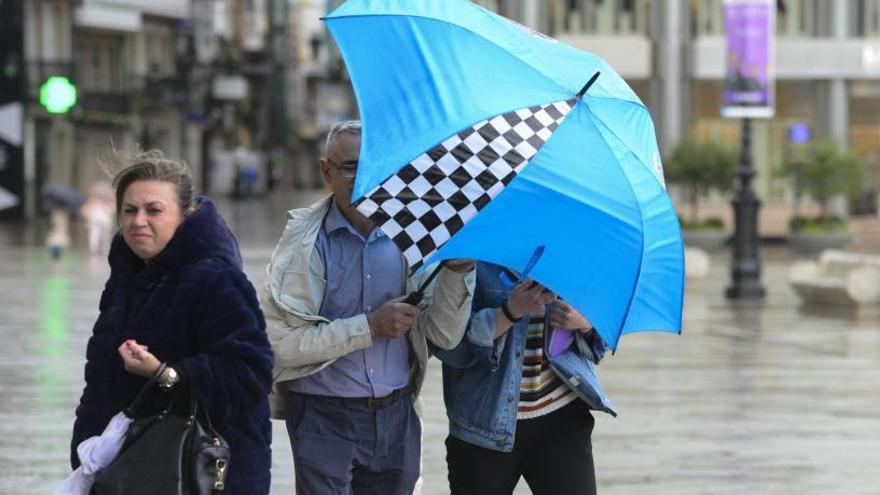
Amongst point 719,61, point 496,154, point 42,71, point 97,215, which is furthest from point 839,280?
point 42,71

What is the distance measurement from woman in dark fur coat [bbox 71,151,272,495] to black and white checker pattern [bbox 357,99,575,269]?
18.5 inches

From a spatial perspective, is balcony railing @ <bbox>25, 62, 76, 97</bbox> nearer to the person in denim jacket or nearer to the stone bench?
the stone bench

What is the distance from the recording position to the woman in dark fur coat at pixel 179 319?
17.5ft

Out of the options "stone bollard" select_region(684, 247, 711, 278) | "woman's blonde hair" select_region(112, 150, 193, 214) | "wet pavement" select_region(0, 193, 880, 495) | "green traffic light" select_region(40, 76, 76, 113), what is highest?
"green traffic light" select_region(40, 76, 76, 113)

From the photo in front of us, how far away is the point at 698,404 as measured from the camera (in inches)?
549

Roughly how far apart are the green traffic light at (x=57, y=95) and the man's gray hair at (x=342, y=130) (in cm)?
1967

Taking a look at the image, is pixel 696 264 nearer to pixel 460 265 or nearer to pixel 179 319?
pixel 460 265

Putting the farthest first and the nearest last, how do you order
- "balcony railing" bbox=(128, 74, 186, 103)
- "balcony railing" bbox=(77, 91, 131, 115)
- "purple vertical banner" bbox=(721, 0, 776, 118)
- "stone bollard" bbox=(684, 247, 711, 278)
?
"balcony railing" bbox=(128, 74, 186, 103) → "balcony railing" bbox=(77, 91, 131, 115) → "stone bollard" bbox=(684, 247, 711, 278) → "purple vertical banner" bbox=(721, 0, 776, 118)

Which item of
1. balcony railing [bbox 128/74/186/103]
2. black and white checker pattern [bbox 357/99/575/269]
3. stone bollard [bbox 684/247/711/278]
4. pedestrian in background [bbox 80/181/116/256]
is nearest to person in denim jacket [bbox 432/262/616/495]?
black and white checker pattern [bbox 357/99/575/269]

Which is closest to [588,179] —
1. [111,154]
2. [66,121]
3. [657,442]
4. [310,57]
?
[111,154]

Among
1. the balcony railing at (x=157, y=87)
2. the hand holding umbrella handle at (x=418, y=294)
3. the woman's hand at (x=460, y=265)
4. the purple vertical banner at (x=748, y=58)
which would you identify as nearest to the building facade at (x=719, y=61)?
the purple vertical banner at (x=748, y=58)

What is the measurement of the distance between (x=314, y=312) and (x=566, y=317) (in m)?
0.78

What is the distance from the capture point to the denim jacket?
6.02 metres

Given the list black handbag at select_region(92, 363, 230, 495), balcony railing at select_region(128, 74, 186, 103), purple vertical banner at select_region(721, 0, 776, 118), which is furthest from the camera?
balcony railing at select_region(128, 74, 186, 103)
